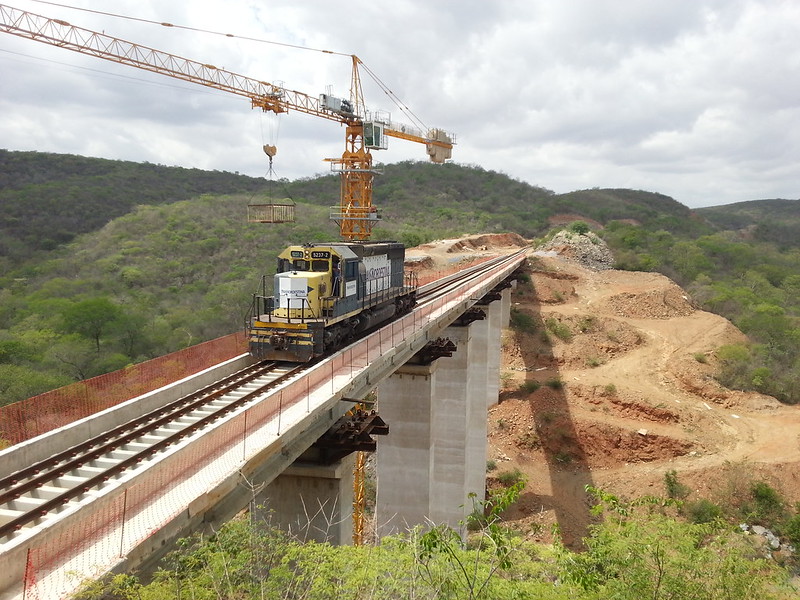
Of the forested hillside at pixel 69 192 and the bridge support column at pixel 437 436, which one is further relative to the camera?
the forested hillside at pixel 69 192

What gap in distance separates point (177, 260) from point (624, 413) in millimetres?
53901

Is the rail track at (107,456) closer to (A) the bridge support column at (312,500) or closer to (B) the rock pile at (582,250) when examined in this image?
(A) the bridge support column at (312,500)

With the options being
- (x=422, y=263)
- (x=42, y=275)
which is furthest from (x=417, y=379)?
(x=42, y=275)

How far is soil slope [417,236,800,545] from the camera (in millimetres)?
30875

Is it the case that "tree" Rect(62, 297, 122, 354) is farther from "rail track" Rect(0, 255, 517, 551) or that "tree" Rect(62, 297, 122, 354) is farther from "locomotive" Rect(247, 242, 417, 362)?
"rail track" Rect(0, 255, 517, 551)

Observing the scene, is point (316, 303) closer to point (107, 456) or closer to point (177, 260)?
point (107, 456)

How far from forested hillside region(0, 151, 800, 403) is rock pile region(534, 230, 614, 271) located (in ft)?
9.10

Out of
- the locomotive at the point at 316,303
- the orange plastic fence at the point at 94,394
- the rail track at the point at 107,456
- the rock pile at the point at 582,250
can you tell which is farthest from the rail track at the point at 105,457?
the rock pile at the point at 582,250

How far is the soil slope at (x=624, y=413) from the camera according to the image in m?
30.9

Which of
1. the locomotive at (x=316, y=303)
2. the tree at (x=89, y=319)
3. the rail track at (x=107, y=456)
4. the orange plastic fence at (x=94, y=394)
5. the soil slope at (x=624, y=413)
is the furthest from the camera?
the tree at (x=89, y=319)

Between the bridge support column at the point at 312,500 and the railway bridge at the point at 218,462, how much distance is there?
0.10 feet

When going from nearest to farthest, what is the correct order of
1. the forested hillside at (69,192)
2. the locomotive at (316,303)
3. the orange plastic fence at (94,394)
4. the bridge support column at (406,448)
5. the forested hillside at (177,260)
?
the orange plastic fence at (94,394)
the locomotive at (316,303)
the bridge support column at (406,448)
the forested hillside at (177,260)
the forested hillside at (69,192)

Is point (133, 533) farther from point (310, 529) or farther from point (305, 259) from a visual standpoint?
point (305, 259)

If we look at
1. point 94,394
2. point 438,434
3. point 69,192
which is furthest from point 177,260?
point 94,394
